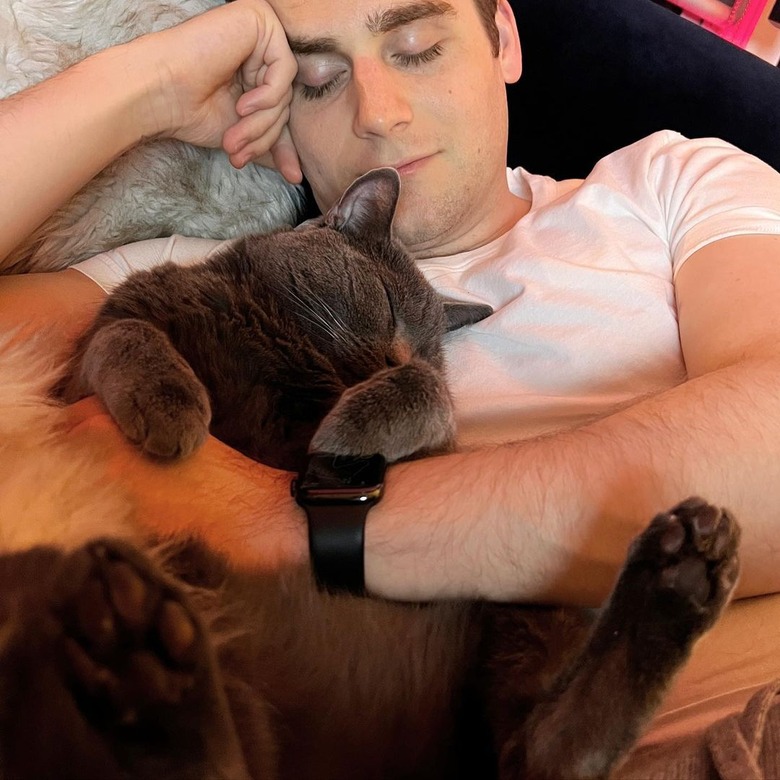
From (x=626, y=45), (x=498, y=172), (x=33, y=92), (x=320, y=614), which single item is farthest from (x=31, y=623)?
(x=626, y=45)

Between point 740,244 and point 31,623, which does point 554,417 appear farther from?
point 31,623

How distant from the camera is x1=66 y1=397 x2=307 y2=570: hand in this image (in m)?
0.92

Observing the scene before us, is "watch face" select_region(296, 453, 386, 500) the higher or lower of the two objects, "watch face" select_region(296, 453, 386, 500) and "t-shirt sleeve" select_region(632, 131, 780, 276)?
the higher

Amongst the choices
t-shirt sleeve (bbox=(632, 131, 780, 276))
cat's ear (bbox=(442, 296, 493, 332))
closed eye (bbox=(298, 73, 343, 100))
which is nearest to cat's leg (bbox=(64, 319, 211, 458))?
cat's ear (bbox=(442, 296, 493, 332))

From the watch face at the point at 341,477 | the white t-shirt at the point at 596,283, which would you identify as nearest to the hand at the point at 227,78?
the white t-shirt at the point at 596,283

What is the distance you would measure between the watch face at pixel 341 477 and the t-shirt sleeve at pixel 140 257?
2.20 feet


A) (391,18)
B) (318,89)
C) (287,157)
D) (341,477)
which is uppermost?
(391,18)

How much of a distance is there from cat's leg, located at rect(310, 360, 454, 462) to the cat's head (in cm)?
23

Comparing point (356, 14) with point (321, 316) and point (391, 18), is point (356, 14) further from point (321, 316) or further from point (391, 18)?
point (321, 316)

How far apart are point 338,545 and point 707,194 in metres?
0.92

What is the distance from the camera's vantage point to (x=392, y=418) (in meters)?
1.04

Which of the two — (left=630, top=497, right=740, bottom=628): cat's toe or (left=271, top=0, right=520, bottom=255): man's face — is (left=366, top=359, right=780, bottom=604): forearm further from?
(left=271, top=0, right=520, bottom=255): man's face

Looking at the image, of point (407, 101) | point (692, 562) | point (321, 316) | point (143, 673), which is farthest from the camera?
point (407, 101)

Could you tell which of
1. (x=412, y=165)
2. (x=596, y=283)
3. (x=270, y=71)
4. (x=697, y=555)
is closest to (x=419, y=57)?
(x=412, y=165)
